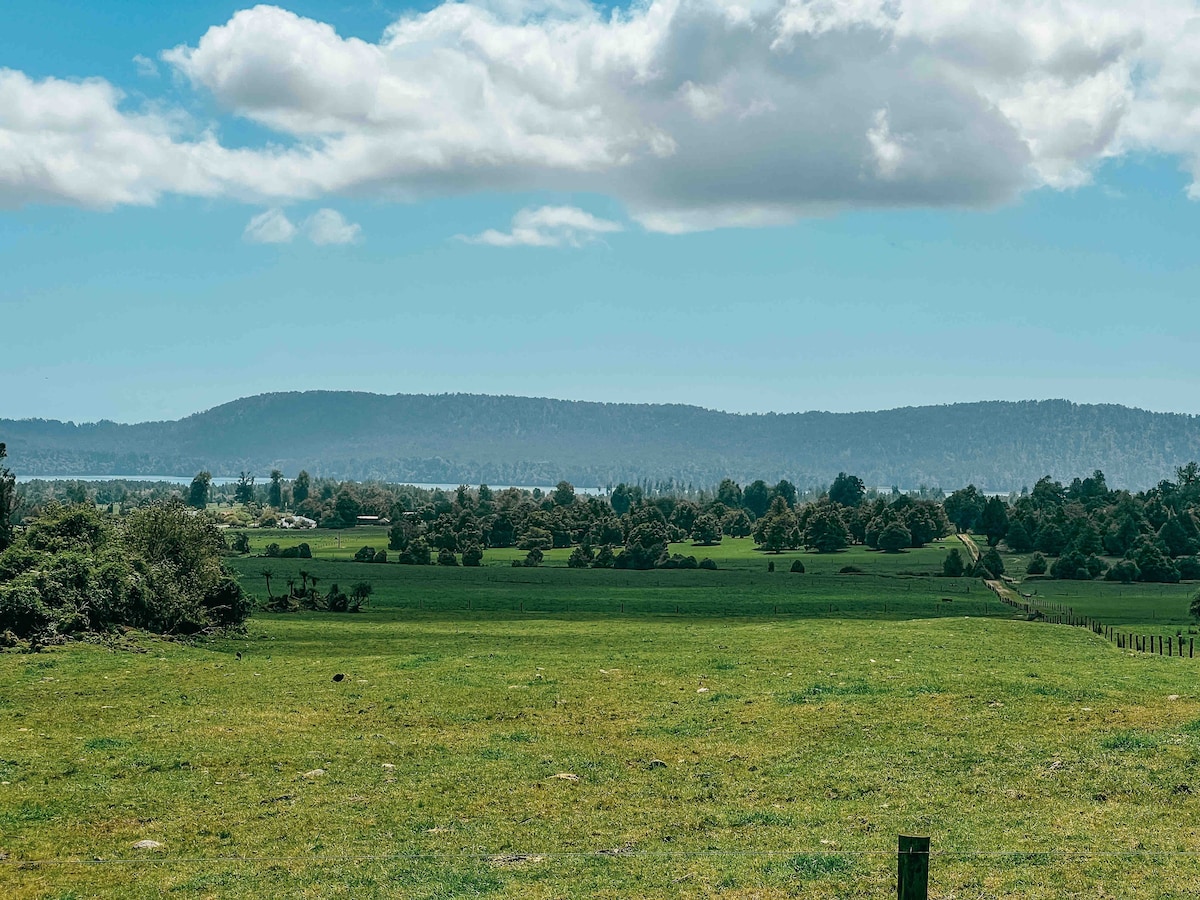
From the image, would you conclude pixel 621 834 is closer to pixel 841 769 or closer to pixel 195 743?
pixel 841 769

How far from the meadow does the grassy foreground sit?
3.1 inches

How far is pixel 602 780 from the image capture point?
22438 millimetres

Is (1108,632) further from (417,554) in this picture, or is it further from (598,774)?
(417,554)

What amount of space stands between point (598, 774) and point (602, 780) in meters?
0.46

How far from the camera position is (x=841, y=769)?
22781mm

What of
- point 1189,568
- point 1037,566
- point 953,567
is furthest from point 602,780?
point 1189,568

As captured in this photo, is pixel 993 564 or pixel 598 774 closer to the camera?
pixel 598 774

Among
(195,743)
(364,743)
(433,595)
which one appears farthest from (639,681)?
(433,595)

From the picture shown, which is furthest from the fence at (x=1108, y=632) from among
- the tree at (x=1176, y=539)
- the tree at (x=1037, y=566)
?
the tree at (x=1176, y=539)

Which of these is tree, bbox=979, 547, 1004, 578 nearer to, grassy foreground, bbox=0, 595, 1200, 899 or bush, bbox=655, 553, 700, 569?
bush, bbox=655, 553, 700, 569

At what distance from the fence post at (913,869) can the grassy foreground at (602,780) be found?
424cm

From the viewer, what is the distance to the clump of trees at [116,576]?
4953cm

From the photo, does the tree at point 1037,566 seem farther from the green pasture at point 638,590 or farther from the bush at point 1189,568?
the bush at point 1189,568

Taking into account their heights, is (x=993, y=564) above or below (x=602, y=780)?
below
